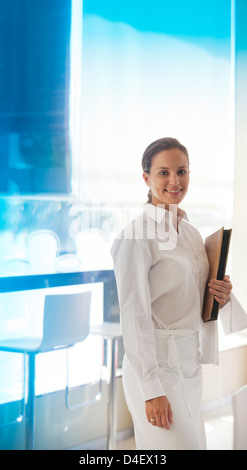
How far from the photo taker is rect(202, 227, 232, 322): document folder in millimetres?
1566

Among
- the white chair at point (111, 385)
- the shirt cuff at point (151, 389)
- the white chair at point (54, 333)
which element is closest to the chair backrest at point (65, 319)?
the white chair at point (54, 333)

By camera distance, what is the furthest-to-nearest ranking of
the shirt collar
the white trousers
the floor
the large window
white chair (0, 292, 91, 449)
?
the floor, the large window, white chair (0, 292, 91, 449), the shirt collar, the white trousers

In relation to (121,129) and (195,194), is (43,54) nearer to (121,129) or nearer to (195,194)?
(121,129)

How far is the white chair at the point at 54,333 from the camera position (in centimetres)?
209

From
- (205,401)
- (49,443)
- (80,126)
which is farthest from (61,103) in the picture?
(205,401)

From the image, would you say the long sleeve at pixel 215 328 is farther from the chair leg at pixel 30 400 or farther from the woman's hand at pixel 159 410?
the chair leg at pixel 30 400

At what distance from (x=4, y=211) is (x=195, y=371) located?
43.8 inches

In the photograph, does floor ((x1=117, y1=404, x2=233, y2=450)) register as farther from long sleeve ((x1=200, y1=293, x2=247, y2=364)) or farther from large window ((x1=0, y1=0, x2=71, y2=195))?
large window ((x1=0, y1=0, x2=71, y2=195))

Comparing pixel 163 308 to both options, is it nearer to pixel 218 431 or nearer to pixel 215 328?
pixel 215 328

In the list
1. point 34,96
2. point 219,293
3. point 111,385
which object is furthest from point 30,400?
point 34,96

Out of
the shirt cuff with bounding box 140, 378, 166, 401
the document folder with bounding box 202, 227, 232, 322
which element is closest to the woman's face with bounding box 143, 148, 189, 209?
the document folder with bounding box 202, 227, 232, 322

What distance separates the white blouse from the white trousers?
0.05 meters

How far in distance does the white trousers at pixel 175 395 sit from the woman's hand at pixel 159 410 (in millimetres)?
36

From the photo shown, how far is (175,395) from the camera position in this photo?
1.51m
